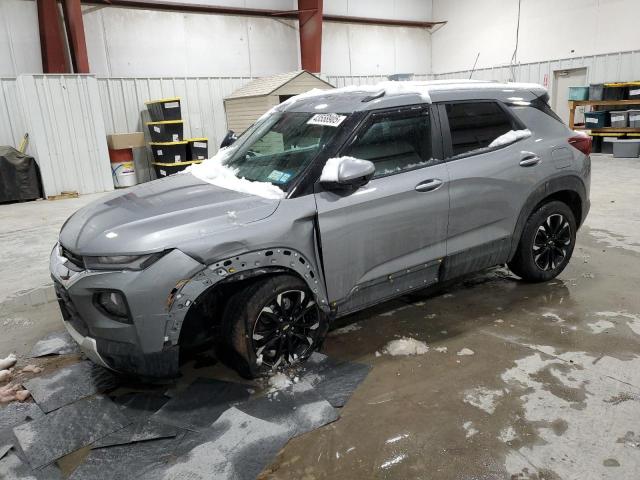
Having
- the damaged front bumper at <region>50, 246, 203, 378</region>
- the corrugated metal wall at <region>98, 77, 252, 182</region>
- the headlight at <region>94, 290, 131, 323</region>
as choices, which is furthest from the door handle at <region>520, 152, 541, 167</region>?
the corrugated metal wall at <region>98, 77, 252, 182</region>

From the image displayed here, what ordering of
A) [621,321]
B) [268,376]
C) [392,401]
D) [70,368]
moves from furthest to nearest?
[621,321], [70,368], [268,376], [392,401]

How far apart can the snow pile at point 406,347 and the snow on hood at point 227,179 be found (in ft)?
4.12

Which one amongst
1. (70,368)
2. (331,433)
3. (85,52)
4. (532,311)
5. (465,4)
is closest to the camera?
(331,433)

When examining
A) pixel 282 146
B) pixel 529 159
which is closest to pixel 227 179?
pixel 282 146

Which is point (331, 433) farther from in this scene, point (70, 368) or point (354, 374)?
point (70, 368)

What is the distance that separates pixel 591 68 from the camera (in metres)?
13.6

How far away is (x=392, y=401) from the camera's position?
2580 millimetres

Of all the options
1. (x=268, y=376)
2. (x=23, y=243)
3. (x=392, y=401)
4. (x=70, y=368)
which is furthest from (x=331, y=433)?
(x=23, y=243)

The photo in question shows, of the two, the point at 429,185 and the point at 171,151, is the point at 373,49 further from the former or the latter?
the point at 429,185

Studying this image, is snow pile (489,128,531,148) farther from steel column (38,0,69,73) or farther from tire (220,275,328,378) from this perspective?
steel column (38,0,69,73)

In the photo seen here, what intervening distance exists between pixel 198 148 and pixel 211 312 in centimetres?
881

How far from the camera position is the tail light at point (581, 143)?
3822 millimetres

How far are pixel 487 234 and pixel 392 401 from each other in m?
1.54

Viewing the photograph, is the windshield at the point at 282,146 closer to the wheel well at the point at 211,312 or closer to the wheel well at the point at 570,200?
the wheel well at the point at 211,312
